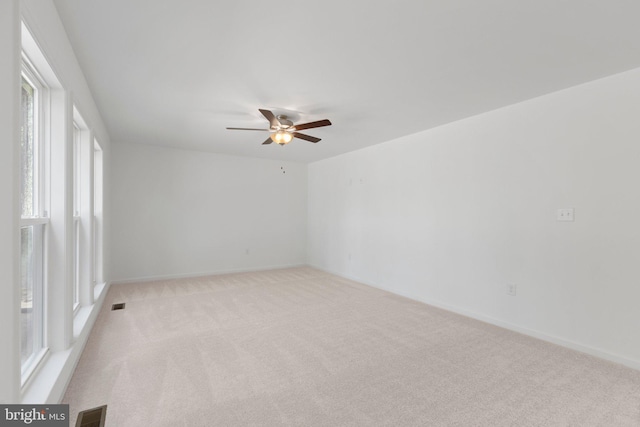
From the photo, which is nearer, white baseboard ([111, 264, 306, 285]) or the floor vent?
the floor vent

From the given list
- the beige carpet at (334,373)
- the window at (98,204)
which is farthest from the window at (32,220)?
the window at (98,204)

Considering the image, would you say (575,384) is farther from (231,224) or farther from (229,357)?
(231,224)

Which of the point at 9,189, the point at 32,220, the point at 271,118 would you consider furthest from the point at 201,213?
the point at 9,189

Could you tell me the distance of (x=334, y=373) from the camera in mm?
2273

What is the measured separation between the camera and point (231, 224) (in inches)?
238

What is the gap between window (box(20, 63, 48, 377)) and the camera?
6.00 ft

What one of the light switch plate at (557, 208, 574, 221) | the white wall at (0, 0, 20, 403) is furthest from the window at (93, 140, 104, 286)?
the light switch plate at (557, 208, 574, 221)

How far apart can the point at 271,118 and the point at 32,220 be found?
2003 millimetres

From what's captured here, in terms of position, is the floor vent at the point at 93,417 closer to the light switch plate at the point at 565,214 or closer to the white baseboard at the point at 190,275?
the white baseboard at the point at 190,275

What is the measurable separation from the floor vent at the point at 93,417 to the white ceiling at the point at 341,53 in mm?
2449

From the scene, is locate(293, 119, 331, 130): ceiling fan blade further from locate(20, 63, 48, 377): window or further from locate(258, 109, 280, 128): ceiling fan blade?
locate(20, 63, 48, 377): window

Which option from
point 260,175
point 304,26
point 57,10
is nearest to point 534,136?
point 304,26

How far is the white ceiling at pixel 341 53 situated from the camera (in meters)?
1.75

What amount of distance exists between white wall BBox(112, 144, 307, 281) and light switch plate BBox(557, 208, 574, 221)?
4.93m
